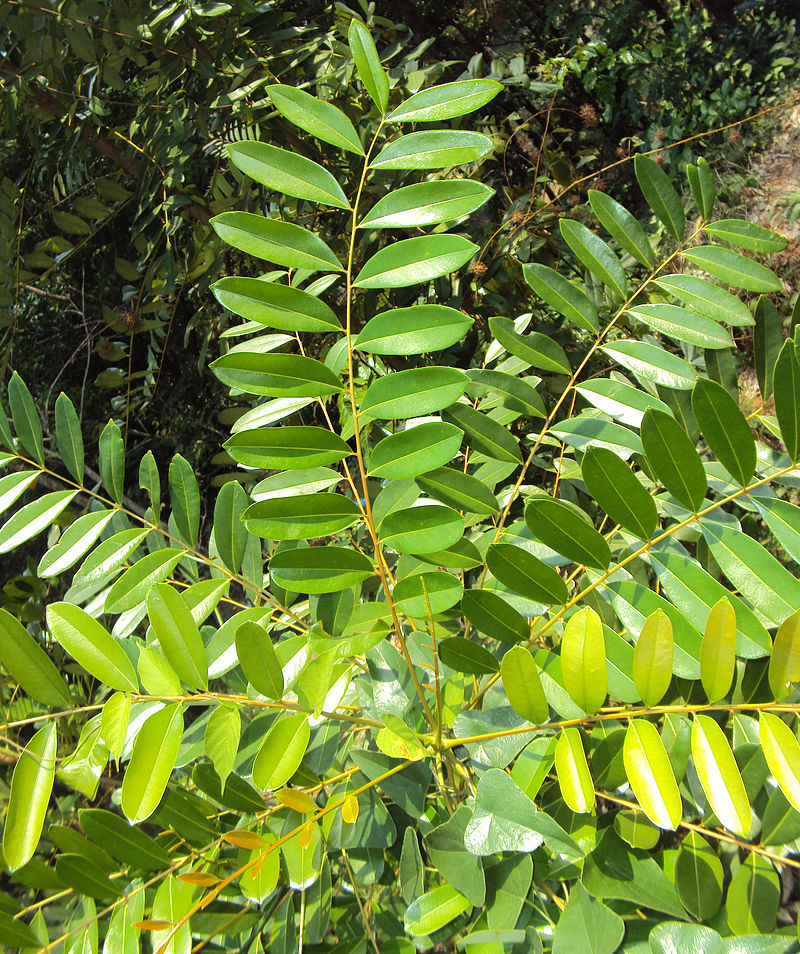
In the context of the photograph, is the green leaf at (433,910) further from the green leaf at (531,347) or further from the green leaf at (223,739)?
the green leaf at (531,347)

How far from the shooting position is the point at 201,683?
395 mm

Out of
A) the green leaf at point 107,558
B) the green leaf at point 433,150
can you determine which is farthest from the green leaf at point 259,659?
the green leaf at point 433,150

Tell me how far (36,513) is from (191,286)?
34.6 inches

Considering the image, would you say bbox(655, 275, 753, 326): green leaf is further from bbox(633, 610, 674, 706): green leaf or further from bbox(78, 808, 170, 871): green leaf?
bbox(78, 808, 170, 871): green leaf

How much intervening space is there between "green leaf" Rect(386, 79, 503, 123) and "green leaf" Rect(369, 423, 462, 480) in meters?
0.21

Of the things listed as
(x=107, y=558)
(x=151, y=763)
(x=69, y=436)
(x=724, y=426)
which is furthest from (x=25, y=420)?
(x=724, y=426)

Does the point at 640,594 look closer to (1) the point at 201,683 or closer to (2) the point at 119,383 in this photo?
(1) the point at 201,683

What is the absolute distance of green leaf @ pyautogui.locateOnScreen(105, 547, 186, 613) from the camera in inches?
20.1

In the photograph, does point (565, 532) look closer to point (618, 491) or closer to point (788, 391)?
point (618, 491)

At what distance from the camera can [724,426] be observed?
38 cm

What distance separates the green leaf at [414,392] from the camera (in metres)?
0.41

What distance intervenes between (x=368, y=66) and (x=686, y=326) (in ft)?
0.99

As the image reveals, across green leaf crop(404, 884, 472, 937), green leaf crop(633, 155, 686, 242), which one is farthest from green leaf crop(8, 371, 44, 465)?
green leaf crop(633, 155, 686, 242)

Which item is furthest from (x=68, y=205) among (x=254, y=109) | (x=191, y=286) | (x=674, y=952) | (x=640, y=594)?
(x=674, y=952)
